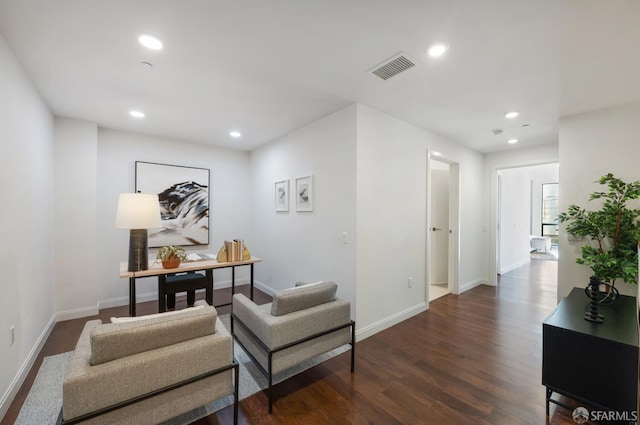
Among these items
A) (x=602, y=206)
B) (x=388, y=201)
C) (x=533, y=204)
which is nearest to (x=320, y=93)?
(x=388, y=201)

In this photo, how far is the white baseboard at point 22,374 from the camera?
188 cm

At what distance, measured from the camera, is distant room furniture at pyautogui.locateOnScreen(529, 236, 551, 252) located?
9008 millimetres

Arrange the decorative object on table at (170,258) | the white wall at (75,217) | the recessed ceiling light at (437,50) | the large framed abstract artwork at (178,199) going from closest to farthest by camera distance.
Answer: the recessed ceiling light at (437,50), the decorative object on table at (170,258), the white wall at (75,217), the large framed abstract artwork at (178,199)

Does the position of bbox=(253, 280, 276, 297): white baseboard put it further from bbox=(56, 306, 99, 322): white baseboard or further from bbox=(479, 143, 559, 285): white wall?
bbox=(479, 143, 559, 285): white wall

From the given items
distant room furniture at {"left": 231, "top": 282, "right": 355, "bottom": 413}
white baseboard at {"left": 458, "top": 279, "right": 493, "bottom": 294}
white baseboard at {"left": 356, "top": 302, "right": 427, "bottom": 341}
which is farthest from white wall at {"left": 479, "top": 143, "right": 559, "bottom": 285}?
distant room furniture at {"left": 231, "top": 282, "right": 355, "bottom": 413}

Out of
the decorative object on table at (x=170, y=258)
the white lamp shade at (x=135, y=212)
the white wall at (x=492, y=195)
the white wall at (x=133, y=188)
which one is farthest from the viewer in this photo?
the white wall at (x=492, y=195)

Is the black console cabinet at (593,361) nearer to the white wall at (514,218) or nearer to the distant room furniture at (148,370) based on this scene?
the distant room furniture at (148,370)

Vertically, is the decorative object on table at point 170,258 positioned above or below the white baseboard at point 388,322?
above

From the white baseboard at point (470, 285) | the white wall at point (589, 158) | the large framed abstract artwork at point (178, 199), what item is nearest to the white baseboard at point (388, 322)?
the white baseboard at point (470, 285)

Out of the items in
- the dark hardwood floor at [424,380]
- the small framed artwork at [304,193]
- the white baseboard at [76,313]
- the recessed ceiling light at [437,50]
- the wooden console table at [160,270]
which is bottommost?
the dark hardwood floor at [424,380]

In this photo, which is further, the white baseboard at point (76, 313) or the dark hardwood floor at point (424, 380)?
the white baseboard at point (76, 313)

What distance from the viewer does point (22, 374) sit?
2213 millimetres

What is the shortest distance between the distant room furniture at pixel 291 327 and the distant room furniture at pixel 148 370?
0.32 meters

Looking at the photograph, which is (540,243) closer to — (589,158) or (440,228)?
(440,228)
